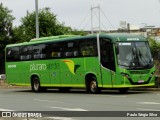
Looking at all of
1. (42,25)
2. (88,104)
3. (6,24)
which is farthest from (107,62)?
(6,24)

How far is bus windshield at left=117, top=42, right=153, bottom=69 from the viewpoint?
85.1ft

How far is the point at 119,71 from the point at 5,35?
32.9 m

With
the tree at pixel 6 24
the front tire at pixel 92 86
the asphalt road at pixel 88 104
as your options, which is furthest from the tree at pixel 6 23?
the asphalt road at pixel 88 104

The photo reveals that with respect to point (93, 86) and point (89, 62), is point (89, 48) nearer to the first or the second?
point (89, 62)

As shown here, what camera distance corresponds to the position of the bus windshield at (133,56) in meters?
26.0

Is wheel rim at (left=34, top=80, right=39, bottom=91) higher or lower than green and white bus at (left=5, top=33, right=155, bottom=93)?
lower

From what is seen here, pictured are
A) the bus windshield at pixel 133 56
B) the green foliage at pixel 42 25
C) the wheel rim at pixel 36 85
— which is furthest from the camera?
the green foliage at pixel 42 25

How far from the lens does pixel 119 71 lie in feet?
84.8

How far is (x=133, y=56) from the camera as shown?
85.6 feet

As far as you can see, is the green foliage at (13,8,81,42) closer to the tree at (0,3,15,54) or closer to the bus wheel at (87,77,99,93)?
the tree at (0,3,15,54)

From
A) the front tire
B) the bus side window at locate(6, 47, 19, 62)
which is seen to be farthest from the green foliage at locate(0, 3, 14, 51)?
the front tire

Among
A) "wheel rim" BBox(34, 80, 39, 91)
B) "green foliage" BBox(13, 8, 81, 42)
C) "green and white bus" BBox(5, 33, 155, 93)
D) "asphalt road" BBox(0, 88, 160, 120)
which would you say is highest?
"green foliage" BBox(13, 8, 81, 42)

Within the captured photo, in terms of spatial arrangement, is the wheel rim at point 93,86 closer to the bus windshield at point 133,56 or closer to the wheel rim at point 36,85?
the bus windshield at point 133,56

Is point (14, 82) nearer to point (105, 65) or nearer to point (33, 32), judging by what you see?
point (105, 65)
